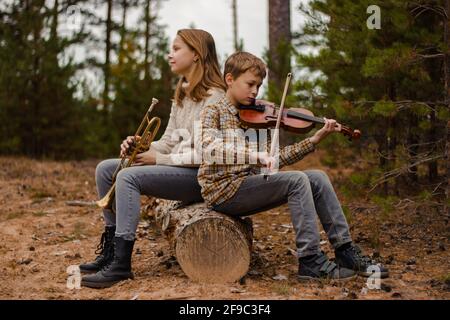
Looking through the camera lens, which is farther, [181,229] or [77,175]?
[77,175]

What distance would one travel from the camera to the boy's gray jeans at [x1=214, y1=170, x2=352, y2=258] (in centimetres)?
440

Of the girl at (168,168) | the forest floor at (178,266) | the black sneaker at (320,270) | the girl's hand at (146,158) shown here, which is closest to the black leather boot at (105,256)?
the girl at (168,168)

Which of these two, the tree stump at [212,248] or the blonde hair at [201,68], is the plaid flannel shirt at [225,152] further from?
the blonde hair at [201,68]

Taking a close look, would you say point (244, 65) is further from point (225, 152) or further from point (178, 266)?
point (178, 266)

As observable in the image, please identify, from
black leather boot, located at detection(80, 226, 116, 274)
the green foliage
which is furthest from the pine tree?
black leather boot, located at detection(80, 226, 116, 274)

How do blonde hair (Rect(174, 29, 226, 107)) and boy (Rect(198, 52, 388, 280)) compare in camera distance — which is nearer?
boy (Rect(198, 52, 388, 280))

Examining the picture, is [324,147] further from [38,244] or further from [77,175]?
[77,175]

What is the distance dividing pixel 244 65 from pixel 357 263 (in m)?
1.63

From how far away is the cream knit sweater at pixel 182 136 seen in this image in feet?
15.5

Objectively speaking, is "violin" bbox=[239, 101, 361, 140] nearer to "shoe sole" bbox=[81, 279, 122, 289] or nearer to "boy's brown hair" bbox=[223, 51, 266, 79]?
"boy's brown hair" bbox=[223, 51, 266, 79]

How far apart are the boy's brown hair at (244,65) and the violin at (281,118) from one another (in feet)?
0.78
